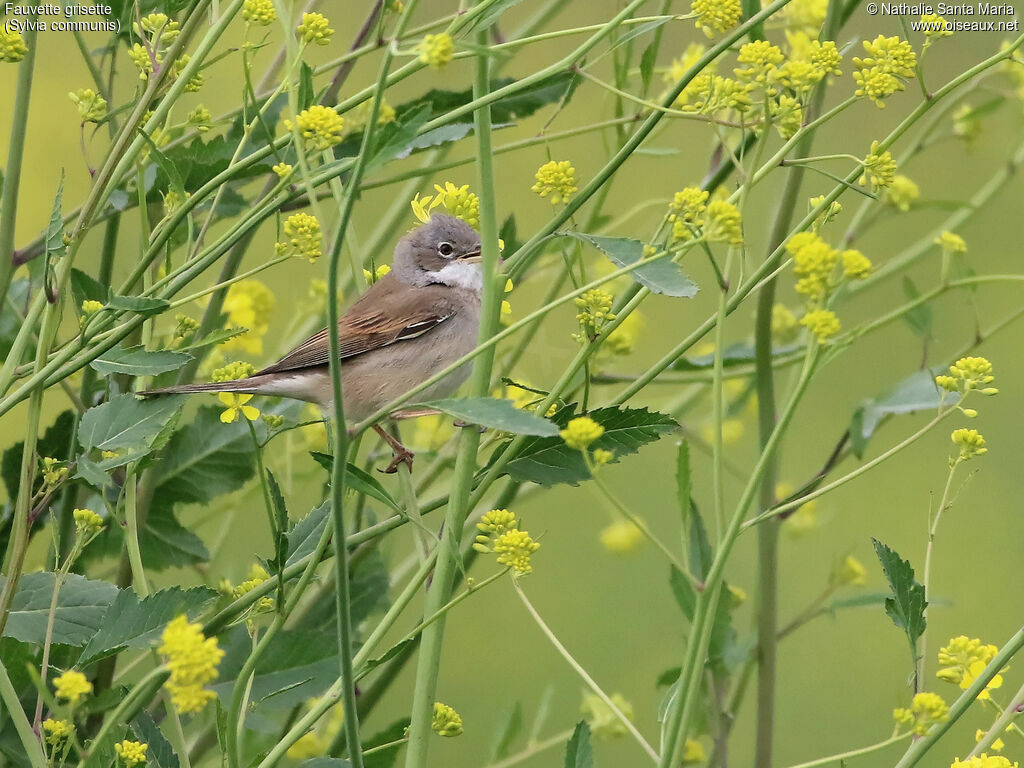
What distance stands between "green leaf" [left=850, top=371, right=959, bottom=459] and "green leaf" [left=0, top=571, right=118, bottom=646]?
167cm

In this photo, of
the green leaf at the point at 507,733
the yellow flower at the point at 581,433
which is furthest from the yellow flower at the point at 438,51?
the green leaf at the point at 507,733

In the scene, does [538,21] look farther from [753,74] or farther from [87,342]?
[87,342]

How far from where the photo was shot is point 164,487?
278 cm

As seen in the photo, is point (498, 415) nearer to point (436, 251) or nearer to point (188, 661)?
point (188, 661)

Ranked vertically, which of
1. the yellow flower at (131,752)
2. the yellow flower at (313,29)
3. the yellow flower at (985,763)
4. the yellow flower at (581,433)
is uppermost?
the yellow flower at (313,29)

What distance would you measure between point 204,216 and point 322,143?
114 cm

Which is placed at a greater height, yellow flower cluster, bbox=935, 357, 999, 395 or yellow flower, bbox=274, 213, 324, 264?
yellow flower, bbox=274, 213, 324, 264

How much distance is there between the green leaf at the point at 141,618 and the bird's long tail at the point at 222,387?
1.44ft

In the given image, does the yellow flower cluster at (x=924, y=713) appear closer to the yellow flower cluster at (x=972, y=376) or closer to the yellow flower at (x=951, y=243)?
the yellow flower cluster at (x=972, y=376)

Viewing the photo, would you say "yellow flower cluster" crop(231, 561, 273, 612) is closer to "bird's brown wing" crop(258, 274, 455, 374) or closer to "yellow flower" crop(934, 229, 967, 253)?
"bird's brown wing" crop(258, 274, 455, 374)

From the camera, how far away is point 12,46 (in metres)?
2.20

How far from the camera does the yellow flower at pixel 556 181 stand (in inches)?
85.3

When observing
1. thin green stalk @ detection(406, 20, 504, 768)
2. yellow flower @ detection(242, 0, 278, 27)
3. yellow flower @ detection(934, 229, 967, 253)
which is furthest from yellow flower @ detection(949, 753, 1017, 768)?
yellow flower @ detection(242, 0, 278, 27)

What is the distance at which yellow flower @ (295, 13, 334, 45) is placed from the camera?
2125mm
